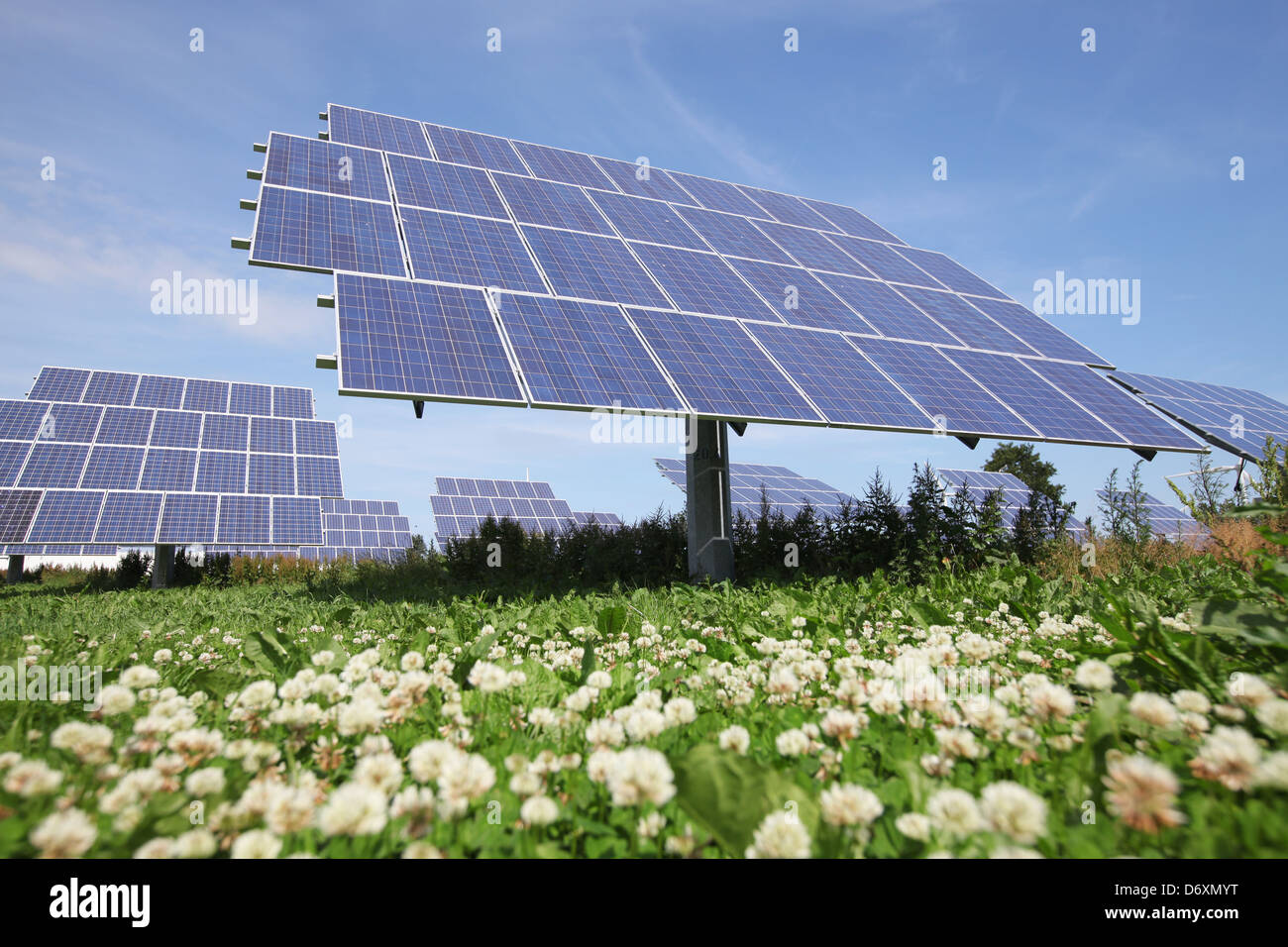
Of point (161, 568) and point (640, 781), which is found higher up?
point (640, 781)

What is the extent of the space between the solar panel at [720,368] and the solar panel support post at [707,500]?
4.36ft

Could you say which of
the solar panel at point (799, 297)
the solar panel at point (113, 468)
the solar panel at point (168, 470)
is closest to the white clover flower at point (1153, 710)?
the solar panel at point (799, 297)

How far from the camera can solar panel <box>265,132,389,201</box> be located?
1167 cm

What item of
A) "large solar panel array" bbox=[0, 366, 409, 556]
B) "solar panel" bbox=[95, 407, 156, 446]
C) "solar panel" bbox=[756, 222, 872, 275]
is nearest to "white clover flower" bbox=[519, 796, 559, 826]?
"solar panel" bbox=[756, 222, 872, 275]

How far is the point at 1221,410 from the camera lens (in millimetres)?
15219

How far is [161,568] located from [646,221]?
14.8 metres

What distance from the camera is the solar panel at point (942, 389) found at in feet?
30.5

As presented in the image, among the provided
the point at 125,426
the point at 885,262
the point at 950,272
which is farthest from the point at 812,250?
the point at 125,426

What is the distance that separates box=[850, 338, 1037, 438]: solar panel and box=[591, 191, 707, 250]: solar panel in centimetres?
457

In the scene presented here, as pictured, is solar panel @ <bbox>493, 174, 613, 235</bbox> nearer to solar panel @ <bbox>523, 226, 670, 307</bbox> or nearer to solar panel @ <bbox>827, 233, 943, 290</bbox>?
solar panel @ <bbox>523, 226, 670, 307</bbox>

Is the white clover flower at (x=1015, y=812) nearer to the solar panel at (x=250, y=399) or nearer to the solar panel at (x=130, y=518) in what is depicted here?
the solar panel at (x=130, y=518)

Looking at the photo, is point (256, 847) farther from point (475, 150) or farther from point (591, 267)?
point (475, 150)
